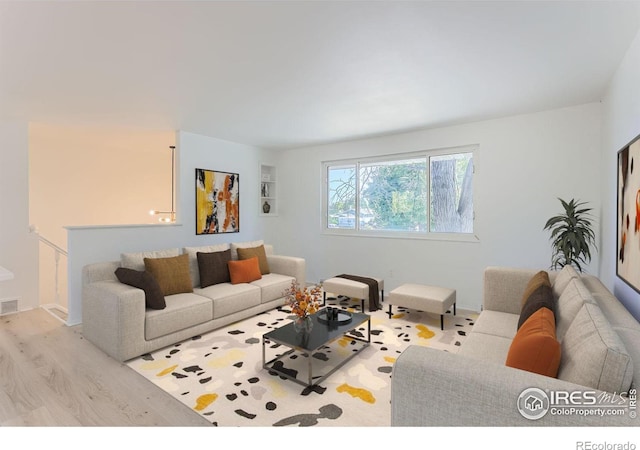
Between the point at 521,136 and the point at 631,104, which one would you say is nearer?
the point at 631,104

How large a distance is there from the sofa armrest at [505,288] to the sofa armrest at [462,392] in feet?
6.52

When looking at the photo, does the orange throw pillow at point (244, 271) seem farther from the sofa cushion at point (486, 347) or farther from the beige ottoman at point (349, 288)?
the sofa cushion at point (486, 347)

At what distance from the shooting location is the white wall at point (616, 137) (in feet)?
6.89

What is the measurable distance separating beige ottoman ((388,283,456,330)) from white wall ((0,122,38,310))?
480 cm

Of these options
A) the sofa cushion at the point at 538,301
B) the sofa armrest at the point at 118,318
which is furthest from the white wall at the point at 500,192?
the sofa armrest at the point at 118,318

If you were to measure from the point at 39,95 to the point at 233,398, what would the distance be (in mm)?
3456

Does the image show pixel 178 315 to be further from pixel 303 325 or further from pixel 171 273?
pixel 303 325

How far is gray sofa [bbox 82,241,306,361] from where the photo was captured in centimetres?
279

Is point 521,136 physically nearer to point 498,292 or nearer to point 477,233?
point 477,233

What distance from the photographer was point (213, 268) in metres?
4.00

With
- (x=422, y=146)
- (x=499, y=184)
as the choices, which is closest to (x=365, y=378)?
(x=499, y=184)

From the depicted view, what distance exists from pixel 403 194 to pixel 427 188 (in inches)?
15.6

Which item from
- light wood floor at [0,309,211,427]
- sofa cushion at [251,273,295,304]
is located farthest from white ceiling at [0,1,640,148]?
light wood floor at [0,309,211,427]
